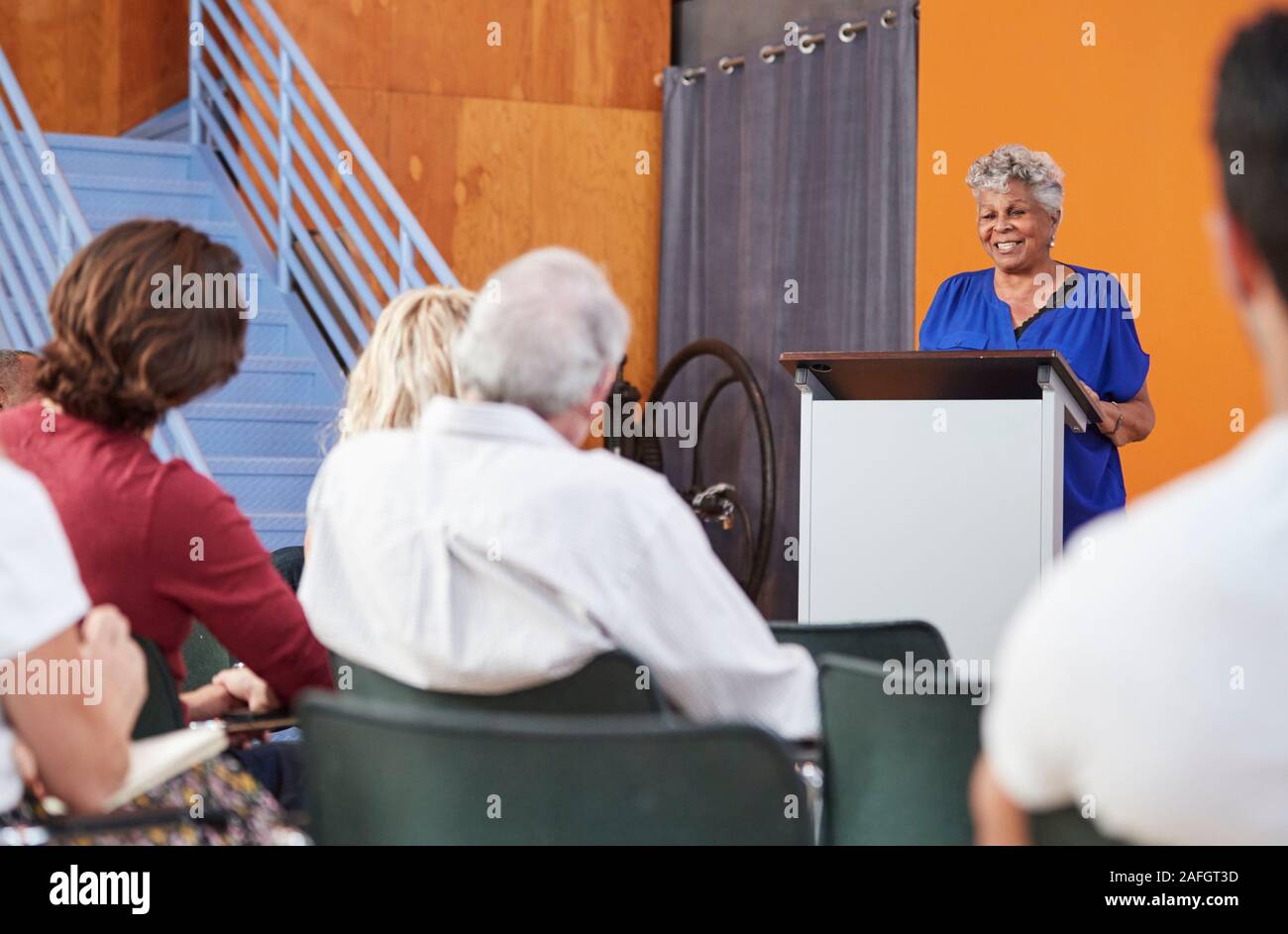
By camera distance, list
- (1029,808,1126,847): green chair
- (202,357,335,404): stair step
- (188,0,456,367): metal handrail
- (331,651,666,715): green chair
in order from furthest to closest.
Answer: (202,357,335,404): stair step → (188,0,456,367): metal handrail → (331,651,666,715): green chair → (1029,808,1126,847): green chair

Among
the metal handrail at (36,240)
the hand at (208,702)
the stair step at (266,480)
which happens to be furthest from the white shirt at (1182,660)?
the stair step at (266,480)

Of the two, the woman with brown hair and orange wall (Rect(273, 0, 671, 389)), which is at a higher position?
orange wall (Rect(273, 0, 671, 389))

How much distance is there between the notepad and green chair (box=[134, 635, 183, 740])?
0.94 feet

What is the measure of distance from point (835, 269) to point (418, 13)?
216 centimetres

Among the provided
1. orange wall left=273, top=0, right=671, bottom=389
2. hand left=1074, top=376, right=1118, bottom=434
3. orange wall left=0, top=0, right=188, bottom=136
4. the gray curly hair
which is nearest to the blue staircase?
orange wall left=273, top=0, right=671, bottom=389

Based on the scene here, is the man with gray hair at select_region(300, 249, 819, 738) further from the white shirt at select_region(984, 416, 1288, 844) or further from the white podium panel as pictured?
the white podium panel

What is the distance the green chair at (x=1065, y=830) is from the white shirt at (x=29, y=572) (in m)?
0.79

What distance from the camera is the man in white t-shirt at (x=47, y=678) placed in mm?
1275

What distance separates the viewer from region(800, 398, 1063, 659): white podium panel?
2998 millimetres

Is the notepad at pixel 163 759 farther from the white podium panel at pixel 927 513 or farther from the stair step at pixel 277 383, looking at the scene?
the stair step at pixel 277 383

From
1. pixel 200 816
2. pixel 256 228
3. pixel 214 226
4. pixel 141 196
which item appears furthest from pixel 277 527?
pixel 200 816

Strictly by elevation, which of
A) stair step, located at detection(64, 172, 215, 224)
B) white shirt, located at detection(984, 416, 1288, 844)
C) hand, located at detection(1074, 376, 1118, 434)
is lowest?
white shirt, located at detection(984, 416, 1288, 844)

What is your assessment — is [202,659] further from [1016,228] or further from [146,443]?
[1016,228]
